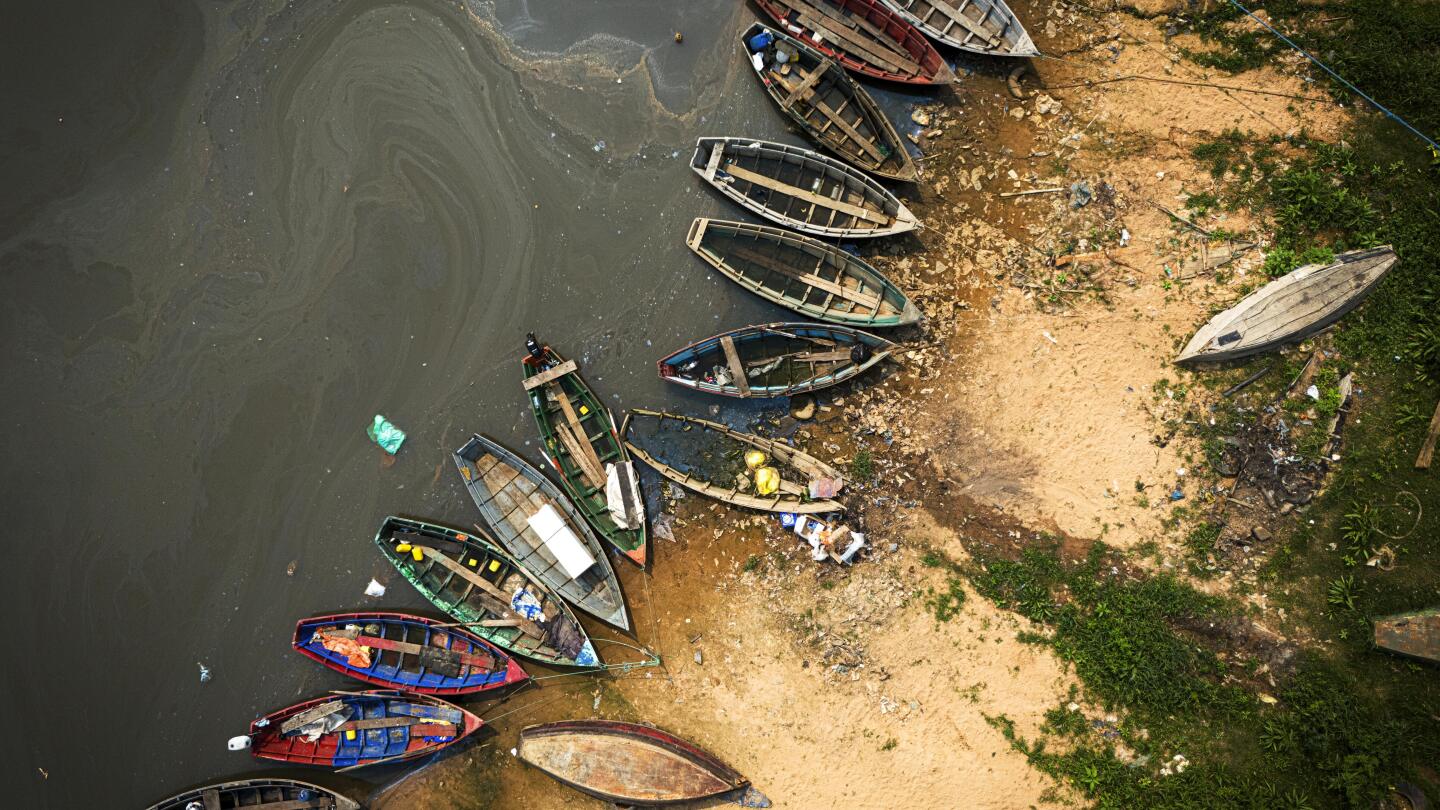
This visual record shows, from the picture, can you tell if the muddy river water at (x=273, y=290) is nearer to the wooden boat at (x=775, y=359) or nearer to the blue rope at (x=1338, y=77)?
the wooden boat at (x=775, y=359)

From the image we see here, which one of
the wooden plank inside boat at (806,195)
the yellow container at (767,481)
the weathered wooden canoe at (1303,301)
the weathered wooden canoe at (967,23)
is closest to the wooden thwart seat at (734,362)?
the yellow container at (767,481)

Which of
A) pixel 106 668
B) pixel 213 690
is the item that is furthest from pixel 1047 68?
pixel 106 668

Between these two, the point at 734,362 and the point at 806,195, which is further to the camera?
the point at 806,195

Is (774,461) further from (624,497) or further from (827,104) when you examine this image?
(827,104)

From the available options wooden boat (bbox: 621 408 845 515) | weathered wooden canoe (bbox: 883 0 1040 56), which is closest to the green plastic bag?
wooden boat (bbox: 621 408 845 515)

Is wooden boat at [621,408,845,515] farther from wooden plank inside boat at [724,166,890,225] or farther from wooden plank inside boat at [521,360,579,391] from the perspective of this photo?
wooden plank inside boat at [724,166,890,225]

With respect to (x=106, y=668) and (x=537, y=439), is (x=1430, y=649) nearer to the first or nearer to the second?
(x=537, y=439)

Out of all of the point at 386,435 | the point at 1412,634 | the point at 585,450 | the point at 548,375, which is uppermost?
the point at 548,375

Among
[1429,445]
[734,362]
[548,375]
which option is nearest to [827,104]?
[734,362]
